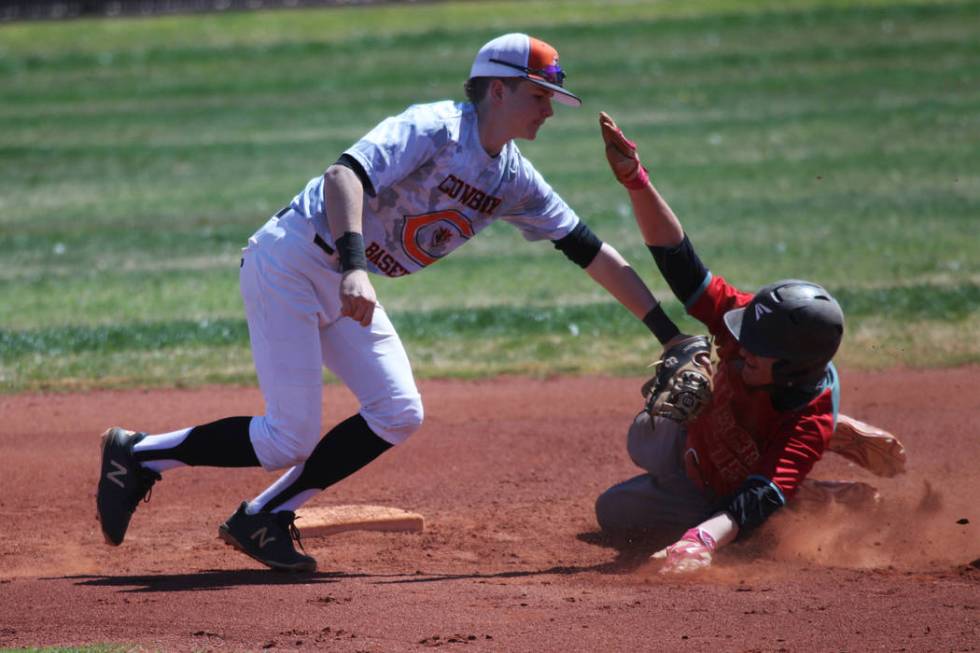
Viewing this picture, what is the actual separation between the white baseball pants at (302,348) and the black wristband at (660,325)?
104cm

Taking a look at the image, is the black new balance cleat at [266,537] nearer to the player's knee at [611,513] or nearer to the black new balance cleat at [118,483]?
the black new balance cleat at [118,483]

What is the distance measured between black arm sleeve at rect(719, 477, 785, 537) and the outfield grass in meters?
A: 3.85

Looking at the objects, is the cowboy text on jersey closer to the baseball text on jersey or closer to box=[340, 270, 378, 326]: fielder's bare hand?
the baseball text on jersey

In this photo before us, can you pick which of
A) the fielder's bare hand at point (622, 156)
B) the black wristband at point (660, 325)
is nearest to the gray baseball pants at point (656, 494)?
the black wristband at point (660, 325)

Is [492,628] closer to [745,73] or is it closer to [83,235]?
[83,235]

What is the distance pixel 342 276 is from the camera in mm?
4656

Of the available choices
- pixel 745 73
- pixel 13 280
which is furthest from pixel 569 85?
pixel 13 280

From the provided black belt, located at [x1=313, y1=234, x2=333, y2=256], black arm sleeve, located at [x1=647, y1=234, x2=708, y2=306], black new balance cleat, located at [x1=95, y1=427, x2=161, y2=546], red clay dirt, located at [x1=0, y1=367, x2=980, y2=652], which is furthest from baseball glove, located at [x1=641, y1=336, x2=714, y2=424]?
black new balance cleat, located at [x1=95, y1=427, x2=161, y2=546]

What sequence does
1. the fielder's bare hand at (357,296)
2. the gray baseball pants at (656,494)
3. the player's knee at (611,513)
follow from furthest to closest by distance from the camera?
the player's knee at (611,513) → the gray baseball pants at (656,494) → the fielder's bare hand at (357,296)

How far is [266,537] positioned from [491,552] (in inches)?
40.6

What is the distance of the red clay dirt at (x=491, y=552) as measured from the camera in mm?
4312

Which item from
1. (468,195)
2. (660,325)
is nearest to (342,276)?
(468,195)

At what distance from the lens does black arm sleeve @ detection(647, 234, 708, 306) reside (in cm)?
539

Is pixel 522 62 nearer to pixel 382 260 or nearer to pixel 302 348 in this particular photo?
pixel 382 260
